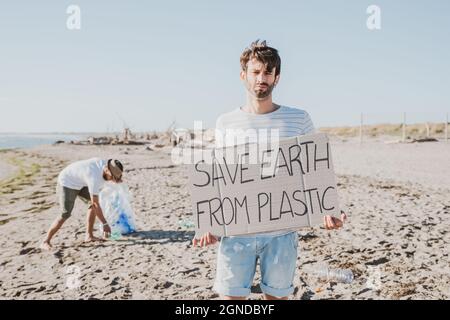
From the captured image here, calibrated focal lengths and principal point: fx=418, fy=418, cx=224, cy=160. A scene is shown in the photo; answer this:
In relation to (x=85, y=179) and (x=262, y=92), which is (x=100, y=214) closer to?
(x=85, y=179)

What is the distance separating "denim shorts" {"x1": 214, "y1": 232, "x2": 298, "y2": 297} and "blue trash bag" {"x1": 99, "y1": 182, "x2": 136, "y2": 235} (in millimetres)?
4795

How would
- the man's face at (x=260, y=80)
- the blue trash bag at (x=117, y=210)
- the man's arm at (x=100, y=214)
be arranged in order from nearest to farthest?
the man's face at (x=260, y=80) < the man's arm at (x=100, y=214) < the blue trash bag at (x=117, y=210)

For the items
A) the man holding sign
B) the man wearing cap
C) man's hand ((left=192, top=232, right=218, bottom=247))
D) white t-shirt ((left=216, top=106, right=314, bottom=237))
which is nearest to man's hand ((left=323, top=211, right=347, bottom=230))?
the man holding sign

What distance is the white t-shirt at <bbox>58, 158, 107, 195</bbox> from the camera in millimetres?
6281

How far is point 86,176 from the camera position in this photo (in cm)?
630

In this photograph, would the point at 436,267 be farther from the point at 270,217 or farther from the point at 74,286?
the point at 74,286

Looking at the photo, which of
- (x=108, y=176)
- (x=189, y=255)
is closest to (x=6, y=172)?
(x=108, y=176)

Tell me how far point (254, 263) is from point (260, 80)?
1164 mm

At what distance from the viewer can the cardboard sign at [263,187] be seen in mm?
2691

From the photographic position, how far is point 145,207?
9.56 metres

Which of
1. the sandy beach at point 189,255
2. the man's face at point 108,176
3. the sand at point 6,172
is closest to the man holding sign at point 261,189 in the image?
the sandy beach at point 189,255

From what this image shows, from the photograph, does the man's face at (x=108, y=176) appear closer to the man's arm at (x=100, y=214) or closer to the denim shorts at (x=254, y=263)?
the man's arm at (x=100, y=214)
